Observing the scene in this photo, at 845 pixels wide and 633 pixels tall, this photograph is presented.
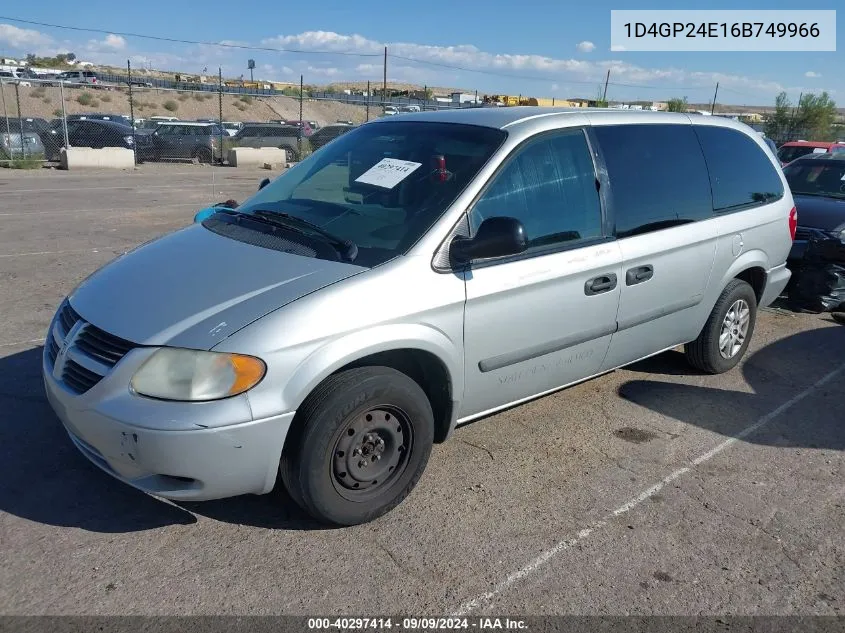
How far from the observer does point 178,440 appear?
2.76 meters

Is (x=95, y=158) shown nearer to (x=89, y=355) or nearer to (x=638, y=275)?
(x=89, y=355)

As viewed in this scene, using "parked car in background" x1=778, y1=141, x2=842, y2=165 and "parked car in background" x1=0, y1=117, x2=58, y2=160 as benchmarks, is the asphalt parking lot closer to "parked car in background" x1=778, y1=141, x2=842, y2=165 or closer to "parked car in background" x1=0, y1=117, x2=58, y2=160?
"parked car in background" x1=778, y1=141, x2=842, y2=165

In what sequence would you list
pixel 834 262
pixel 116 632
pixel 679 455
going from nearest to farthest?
pixel 116 632, pixel 679 455, pixel 834 262

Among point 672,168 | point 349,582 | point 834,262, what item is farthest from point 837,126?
point 349,582

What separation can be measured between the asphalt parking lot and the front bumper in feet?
1.17

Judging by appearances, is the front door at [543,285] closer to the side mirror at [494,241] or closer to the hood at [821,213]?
the side mirror at [494,241]

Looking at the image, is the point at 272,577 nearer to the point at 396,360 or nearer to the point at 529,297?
the point at 396,360

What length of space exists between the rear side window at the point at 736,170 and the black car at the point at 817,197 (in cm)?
218

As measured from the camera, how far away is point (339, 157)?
433cm

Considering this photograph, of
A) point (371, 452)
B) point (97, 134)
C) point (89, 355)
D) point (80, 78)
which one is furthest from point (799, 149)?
point (80, 78)

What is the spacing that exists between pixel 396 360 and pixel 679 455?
6.17ft

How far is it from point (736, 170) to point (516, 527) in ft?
10.8

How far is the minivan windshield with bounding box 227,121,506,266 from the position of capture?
349 cm

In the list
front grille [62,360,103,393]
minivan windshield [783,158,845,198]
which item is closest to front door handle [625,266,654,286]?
front grille [62,360,103,393]
